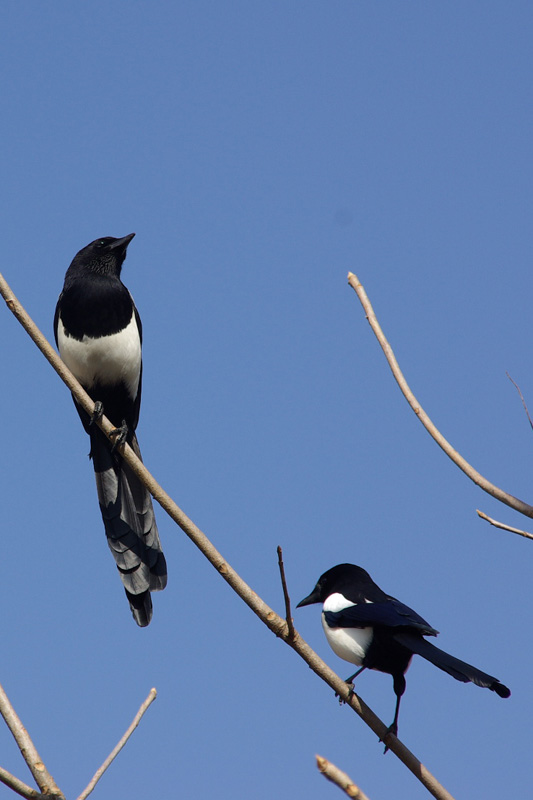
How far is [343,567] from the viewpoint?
435cm

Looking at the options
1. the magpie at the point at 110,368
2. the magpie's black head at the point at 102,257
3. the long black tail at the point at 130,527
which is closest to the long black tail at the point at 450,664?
the long black tail at the point at 130,527

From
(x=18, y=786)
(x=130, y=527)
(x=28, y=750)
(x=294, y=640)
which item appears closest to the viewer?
(x=18, y=786)

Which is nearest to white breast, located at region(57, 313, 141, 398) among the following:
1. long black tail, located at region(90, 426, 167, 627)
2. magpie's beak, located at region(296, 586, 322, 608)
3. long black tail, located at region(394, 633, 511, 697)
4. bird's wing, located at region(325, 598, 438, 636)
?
long black tail, located at region(90, 426, 167, 627)

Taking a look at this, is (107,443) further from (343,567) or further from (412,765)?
(412,765)

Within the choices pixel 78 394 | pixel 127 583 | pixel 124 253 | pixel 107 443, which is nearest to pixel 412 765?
pixel 78 394

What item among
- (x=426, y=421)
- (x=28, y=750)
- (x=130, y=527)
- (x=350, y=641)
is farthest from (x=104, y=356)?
(x=426, y=421)

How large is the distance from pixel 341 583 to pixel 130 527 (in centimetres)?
119

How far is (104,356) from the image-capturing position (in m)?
4.96

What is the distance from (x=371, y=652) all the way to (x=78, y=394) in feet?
5.09

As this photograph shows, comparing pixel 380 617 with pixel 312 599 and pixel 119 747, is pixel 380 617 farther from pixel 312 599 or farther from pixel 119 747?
pixel 119 747

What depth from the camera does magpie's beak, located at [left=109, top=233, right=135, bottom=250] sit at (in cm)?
536

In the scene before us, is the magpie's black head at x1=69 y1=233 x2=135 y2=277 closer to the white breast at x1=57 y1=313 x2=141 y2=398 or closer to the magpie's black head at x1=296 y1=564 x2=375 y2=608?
the white breast at x1=57 y1=313 x2=141 y2=398

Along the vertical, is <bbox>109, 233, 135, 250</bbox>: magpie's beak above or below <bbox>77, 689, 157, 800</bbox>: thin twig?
above

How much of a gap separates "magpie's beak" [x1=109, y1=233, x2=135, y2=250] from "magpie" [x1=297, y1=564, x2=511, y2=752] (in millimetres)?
2440
